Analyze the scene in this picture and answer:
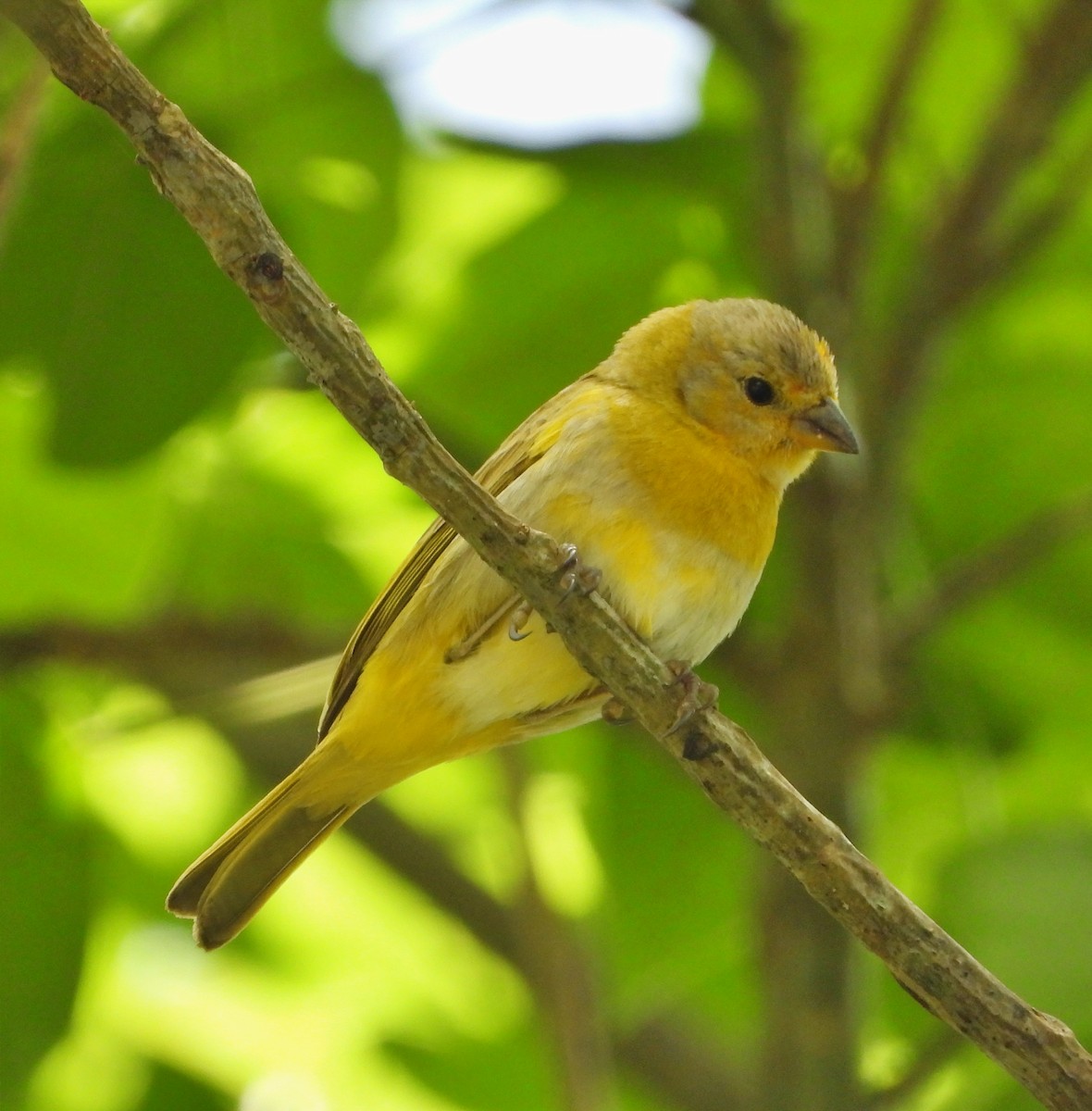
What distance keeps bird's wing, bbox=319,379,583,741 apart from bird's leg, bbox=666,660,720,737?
32.2 inches

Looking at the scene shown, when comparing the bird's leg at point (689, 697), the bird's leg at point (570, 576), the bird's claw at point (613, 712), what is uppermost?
the bird's claw at point (613, 712)

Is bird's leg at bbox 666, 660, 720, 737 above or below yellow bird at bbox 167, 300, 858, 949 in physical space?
below

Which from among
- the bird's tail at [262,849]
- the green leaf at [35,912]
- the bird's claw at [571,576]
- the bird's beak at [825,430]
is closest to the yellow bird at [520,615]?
the bird's tail at [262,849]

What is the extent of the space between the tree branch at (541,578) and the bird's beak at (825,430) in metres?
1.62

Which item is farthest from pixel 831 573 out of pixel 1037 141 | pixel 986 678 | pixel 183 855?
pixel 183 855

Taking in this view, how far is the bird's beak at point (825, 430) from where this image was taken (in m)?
4.73

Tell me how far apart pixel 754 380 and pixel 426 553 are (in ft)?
3.97

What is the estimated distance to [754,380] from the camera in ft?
15.9

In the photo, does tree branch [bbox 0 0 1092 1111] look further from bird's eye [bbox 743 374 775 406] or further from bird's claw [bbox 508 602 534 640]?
bird's eye [bbox 743 374 775 406]

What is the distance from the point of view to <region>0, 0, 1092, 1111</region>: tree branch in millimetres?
2650

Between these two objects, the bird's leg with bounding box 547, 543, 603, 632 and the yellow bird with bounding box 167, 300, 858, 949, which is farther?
the yellow bird with bounding box 167, 300, 858, 949

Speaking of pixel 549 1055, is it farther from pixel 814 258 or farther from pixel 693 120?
pixel 693 120

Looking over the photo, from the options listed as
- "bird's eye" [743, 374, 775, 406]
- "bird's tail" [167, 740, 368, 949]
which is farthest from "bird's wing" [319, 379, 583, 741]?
"bird's eye" [743, 374, 775, 406]

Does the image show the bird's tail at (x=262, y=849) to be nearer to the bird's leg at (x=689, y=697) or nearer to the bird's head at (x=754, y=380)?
the bird's leg at (x=689, y=697)
